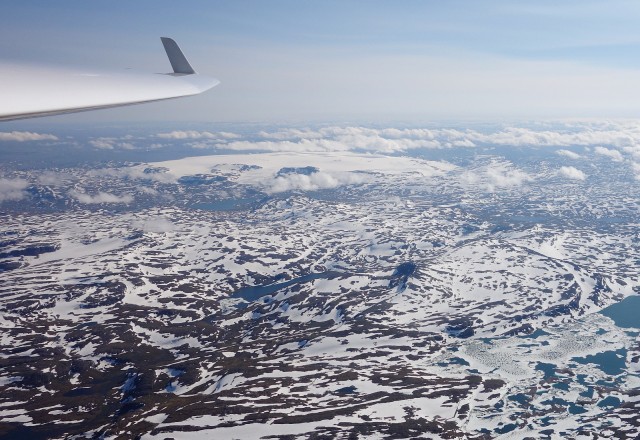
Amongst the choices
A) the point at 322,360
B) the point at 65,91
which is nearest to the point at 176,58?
the point at 65,91

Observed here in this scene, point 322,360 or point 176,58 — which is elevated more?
point 176,58

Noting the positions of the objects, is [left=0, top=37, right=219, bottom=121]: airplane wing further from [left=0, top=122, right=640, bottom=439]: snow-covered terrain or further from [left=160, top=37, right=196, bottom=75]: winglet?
[left=0, top=122, right=640, bottom=439]: snow-covered terrain

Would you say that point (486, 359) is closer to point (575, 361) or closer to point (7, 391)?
point (575, 361)

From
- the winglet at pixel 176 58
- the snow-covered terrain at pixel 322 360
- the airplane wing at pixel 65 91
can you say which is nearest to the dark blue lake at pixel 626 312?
the snow-covered terrain at pixel 322 360

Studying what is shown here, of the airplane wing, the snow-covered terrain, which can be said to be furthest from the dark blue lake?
the airplane wing

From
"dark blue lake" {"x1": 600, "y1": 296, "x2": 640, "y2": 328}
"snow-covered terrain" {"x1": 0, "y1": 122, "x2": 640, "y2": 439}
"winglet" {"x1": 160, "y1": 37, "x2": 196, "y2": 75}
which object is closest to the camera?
"winglet" {"x1": 160, "y1": 37, "x2": 196, "y2": 75}

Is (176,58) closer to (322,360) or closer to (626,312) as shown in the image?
(322,360)

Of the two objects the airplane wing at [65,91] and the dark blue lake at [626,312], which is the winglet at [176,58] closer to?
the airplane wing at [65,91]
